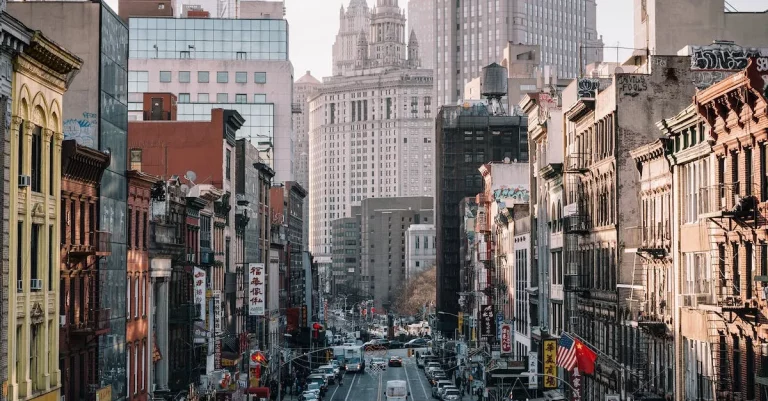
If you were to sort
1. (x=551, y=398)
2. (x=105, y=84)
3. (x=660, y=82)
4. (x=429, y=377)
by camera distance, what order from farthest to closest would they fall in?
(x=429, y=377), (x=551, y=398), (x=660, y=82), (x=105, y=84)

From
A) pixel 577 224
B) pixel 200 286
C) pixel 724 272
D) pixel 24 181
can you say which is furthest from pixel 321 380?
pixel 24 181

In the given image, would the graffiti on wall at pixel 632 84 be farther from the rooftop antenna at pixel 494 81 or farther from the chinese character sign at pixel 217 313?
the rooftop antenna at pixel 494 81

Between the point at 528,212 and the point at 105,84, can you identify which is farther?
the point at 528,212

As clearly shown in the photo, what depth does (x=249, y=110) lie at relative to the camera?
171 metres

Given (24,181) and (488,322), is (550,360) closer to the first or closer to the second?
(24,181)

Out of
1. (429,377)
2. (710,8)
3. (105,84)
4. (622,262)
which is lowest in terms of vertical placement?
(429,377)

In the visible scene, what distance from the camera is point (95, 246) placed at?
202 feet

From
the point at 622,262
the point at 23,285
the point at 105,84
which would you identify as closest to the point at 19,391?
the point at 23,285

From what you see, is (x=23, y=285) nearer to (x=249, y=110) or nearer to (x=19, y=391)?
(x=19, y=391)

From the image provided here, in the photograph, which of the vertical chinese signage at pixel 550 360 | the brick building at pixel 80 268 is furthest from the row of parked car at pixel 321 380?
the brick building at pixel 80 268

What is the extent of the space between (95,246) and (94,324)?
3171mm

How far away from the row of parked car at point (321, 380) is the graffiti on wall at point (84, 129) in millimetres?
61474

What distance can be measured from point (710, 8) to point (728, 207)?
27013 mm

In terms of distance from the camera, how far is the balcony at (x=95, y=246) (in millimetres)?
58281
